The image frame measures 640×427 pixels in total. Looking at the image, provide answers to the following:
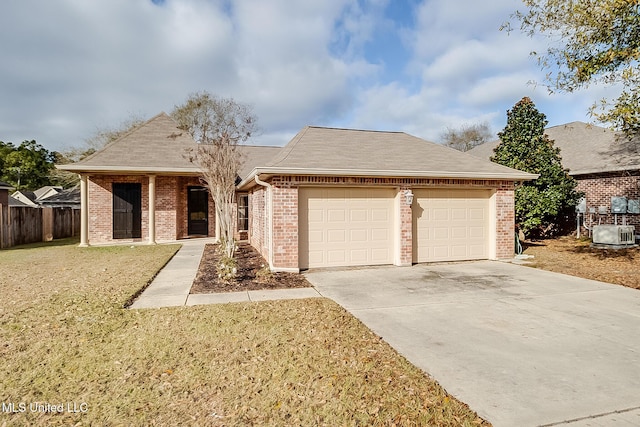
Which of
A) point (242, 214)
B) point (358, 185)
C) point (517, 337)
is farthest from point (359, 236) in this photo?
point (242, 214)

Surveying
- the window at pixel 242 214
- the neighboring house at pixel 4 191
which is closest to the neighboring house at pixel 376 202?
the window at pixel 242 214

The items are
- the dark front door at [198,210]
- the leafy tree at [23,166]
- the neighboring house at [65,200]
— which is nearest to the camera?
the dark front door at [198,210]

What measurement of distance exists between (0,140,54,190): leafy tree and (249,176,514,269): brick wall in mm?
58583

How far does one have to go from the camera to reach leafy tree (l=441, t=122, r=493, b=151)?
40.5 meters

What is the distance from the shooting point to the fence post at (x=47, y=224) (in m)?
16.4

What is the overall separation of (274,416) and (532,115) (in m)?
15.7

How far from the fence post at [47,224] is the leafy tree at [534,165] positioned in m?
20.9

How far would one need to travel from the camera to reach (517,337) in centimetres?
440

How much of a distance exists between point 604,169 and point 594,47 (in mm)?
7778

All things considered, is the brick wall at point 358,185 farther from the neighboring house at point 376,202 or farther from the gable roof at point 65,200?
the gable roof at point 65,200

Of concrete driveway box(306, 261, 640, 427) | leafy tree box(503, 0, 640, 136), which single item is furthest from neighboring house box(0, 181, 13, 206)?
leafy tree box(503, 0, 640, 136)

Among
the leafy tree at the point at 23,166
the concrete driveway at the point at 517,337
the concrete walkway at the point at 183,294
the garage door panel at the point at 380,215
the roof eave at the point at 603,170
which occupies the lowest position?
the concrete driveway at the point at 517,337

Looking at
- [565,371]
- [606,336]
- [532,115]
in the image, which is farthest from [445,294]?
[532,115]

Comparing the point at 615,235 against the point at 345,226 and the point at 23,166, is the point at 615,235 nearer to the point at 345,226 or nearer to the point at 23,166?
the point at 345,226
